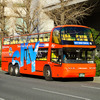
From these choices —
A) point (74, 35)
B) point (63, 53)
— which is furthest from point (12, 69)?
point (74, 35)

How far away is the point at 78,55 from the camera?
17.9 meters

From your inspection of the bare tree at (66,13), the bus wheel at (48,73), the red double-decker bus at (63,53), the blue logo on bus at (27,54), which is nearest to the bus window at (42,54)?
the red double-decker bus at (63,53)

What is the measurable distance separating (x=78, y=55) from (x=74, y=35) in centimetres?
131

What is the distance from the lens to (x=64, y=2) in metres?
27.1

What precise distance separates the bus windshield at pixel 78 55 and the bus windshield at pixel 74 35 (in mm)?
573

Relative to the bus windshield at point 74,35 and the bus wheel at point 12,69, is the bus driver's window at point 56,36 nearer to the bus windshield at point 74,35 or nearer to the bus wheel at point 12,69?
the bus windshield at point 74,35

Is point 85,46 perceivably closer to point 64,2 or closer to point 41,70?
point 41,70

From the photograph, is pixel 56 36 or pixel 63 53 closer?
pixel 63 53

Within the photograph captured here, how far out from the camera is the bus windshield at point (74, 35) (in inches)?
701

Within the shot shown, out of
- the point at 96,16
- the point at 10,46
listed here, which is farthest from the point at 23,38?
the point at 96,16

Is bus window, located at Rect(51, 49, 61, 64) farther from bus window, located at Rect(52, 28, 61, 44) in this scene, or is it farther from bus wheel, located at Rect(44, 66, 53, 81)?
bus wheel, located at Rect(44, 66, 53, 81)

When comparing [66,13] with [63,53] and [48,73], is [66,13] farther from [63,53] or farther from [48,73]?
[63,53]

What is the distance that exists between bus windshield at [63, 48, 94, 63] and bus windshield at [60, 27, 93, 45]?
1.88ft

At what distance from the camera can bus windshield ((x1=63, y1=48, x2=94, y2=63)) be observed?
17656 mm
